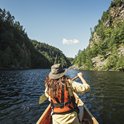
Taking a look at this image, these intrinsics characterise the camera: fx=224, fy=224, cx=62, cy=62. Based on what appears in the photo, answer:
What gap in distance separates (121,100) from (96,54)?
113 metres

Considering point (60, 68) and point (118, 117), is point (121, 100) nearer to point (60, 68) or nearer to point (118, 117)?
point (118, 117)

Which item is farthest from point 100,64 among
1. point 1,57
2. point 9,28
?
point 9,28

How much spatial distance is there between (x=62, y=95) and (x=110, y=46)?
119m

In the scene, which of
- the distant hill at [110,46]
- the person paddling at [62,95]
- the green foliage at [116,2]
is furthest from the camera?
the green foliage at [116,2]

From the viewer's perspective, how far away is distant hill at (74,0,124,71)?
106 meters

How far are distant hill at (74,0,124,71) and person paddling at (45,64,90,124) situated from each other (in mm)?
92096

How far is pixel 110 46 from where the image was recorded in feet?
405

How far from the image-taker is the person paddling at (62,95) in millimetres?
8422

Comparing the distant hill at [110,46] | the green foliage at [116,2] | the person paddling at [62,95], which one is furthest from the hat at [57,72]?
the green foliage at [116,2]

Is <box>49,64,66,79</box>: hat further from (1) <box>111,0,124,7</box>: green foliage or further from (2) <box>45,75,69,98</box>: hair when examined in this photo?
(1) <box>111,0,124,7</box>: green foliage

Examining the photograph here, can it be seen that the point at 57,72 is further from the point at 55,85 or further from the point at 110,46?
the point at 110,46

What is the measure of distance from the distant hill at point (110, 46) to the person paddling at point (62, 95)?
302 feet

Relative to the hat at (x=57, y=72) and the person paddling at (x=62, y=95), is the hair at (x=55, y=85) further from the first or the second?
the hat at (x=57, y=72)

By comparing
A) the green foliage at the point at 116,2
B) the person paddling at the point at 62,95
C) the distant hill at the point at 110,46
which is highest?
the green foliage at the point at 116,2
